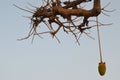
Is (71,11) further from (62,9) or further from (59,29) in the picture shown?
(59,29)

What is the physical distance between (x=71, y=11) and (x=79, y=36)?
0.84 ft

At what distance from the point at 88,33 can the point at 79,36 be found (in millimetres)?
92

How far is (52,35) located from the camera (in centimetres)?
175

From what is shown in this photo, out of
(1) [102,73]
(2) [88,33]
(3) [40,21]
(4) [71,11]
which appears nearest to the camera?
(1) [102,73]

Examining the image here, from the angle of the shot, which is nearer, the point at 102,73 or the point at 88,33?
the point at 102,73

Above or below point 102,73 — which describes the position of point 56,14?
above

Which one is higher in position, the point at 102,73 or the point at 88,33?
the point at 88,33

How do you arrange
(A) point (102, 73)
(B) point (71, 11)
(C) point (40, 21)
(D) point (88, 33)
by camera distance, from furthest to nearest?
1. (D) point (88, 33)
2. (C) point (40, 21)
3. (B) point (71, 11)
4. (A) point (102, 73)

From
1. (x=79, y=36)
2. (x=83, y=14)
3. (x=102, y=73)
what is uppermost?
(x=83, y=14)

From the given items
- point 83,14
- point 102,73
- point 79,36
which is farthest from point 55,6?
point 102,73

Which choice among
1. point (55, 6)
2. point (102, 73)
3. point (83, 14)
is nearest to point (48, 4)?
point (55, 6)

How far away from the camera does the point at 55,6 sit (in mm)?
1641

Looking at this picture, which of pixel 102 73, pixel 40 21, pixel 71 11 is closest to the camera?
pixel 102 73

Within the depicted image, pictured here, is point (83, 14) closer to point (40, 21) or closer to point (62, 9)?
point (62, 9)
